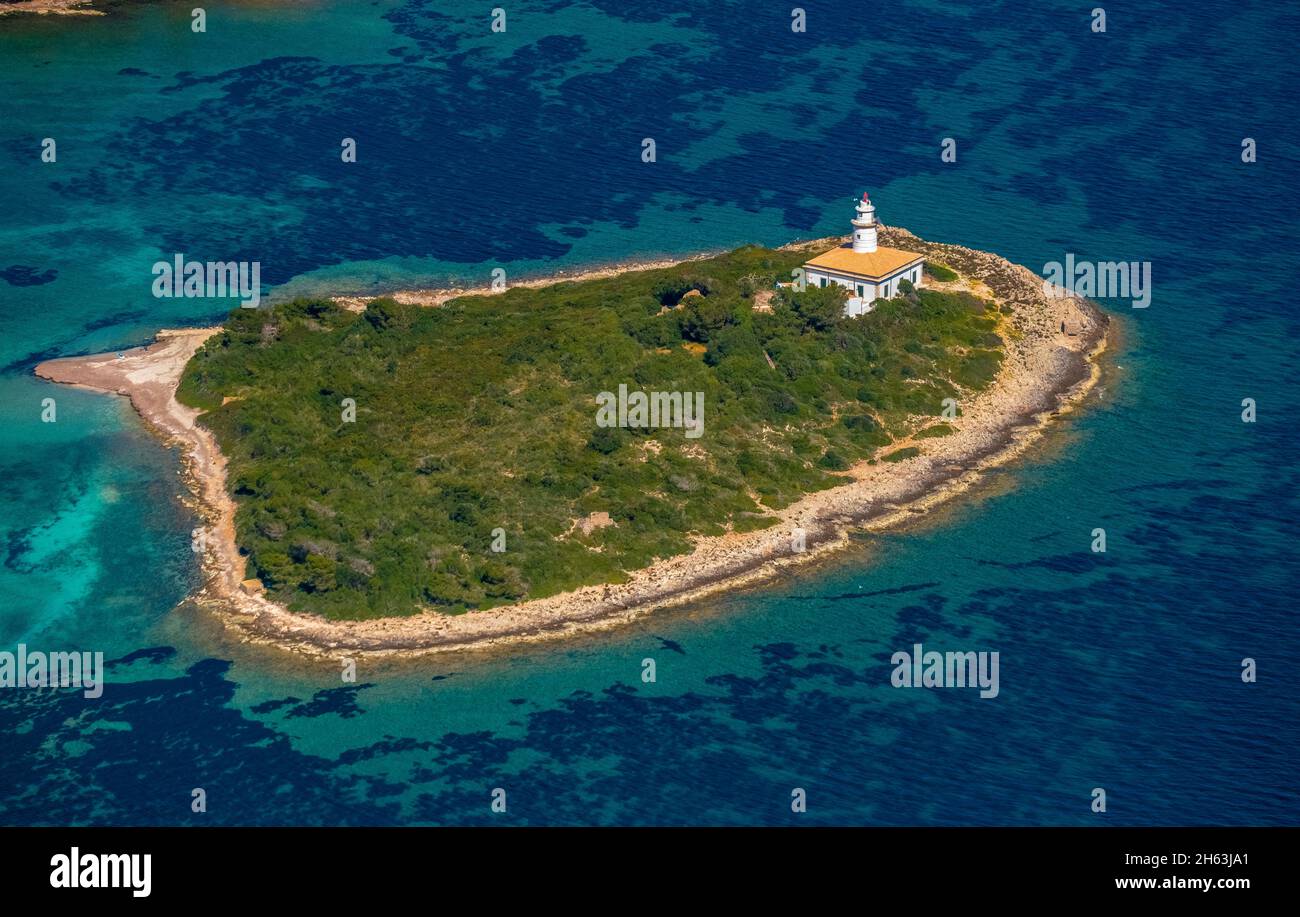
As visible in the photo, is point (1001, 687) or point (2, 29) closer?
point (1001, 687)

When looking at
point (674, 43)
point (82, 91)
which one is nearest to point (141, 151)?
A: point (82, 91)

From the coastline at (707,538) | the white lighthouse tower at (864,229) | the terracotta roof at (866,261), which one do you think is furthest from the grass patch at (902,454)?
the white lighthouse tower at (864,229)

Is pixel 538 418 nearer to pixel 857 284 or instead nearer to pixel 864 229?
pixel 857 284

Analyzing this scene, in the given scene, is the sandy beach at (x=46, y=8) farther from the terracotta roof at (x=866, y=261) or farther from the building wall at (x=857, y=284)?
the building wall at (x=857, y=284)

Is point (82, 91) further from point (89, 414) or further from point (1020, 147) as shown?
point (1020, 147)

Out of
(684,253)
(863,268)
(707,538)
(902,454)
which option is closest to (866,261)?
(863,268)
